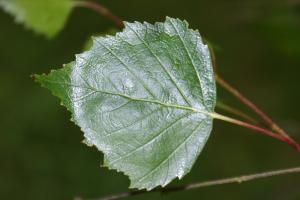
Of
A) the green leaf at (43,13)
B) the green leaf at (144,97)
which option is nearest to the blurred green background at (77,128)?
the green leaf at (43,13)

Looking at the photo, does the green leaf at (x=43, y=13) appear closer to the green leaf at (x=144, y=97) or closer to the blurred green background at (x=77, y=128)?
the green leaf at (x=144, y=97)

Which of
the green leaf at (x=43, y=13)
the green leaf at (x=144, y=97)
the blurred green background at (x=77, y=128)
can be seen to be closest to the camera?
the green leaf at (x=144, y=97)

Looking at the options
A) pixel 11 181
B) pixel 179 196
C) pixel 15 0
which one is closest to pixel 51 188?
pixel 11 181

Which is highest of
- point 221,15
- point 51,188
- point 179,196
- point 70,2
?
point 221,15

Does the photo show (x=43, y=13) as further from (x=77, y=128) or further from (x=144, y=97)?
(x=77, y=128)

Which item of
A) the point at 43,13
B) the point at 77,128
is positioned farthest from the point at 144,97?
the point at 77,128

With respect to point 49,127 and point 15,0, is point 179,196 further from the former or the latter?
point 15,0
